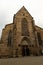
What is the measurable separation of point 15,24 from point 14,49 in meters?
6.81

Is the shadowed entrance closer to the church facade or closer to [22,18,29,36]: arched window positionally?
the church facade

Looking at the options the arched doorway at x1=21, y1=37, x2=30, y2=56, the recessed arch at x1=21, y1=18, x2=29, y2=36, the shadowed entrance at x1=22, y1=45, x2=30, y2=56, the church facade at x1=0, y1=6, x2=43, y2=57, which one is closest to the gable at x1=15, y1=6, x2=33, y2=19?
the church facade at x1=0, y1=6, x2=43, y2=57

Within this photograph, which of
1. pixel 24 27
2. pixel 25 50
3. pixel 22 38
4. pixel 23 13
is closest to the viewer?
pixel 25 50

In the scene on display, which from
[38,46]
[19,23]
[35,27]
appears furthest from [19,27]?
[38,46]

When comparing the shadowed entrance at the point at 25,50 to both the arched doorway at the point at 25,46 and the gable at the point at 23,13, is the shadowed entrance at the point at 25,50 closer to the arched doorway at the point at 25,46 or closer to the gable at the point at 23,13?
the arched doorway at the point at 25,46

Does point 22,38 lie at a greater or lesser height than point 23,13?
lesser

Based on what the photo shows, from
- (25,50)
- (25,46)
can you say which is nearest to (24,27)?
(25,46)

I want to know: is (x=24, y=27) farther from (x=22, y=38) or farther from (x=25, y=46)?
(x=25, y=46)

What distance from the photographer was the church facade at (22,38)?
3031 cm

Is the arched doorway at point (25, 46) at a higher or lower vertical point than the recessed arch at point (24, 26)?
lower

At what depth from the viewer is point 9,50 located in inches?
1187

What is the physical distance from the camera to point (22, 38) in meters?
31.9

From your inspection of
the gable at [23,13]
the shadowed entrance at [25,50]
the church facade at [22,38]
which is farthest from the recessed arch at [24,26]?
the shadowed entrance at [25,50]

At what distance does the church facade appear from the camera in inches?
1193
